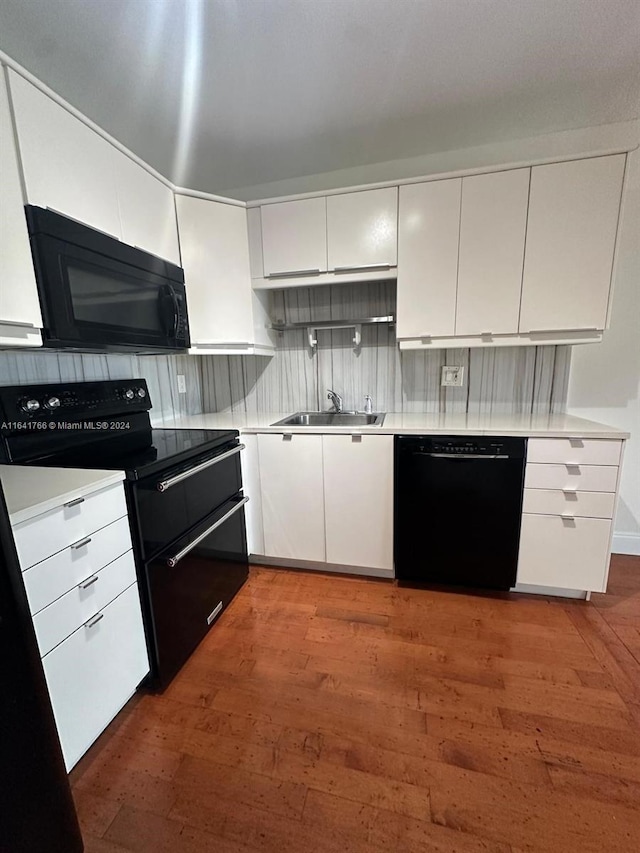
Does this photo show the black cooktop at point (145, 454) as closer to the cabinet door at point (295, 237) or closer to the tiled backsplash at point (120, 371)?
the tiled backsplash at point (120, 371)

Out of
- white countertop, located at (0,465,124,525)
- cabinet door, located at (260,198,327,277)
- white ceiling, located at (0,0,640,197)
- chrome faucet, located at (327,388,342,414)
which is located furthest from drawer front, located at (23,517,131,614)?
white ceiling, located at (0,0,640,197)

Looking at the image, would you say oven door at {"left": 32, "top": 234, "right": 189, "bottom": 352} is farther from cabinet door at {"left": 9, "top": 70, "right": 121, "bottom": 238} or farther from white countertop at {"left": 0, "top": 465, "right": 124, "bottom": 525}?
white countertop at {"left": 0, "top": 465, "right": 124, "bottom": 525}

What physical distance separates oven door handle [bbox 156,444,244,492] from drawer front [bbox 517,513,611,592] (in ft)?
4.85

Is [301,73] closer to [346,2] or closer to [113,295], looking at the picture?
[346,2]

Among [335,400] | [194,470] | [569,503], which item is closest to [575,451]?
[569,503]

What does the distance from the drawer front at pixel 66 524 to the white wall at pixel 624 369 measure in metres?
2.39

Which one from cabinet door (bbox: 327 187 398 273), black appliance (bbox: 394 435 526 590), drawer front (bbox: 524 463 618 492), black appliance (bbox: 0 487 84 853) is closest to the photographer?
black appliance (bbox: 0 487 84 853)

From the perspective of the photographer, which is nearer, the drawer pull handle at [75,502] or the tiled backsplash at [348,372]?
the drawer pull handle at [75,502]

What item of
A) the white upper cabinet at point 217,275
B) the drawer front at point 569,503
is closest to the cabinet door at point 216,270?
the white upper cabinet at point 217,275

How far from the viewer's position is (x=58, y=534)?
95cm

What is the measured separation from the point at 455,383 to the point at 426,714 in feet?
5.40

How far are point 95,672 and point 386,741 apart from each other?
0.94 metres

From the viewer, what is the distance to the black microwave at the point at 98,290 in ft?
3.87

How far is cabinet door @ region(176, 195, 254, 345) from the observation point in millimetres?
1899
